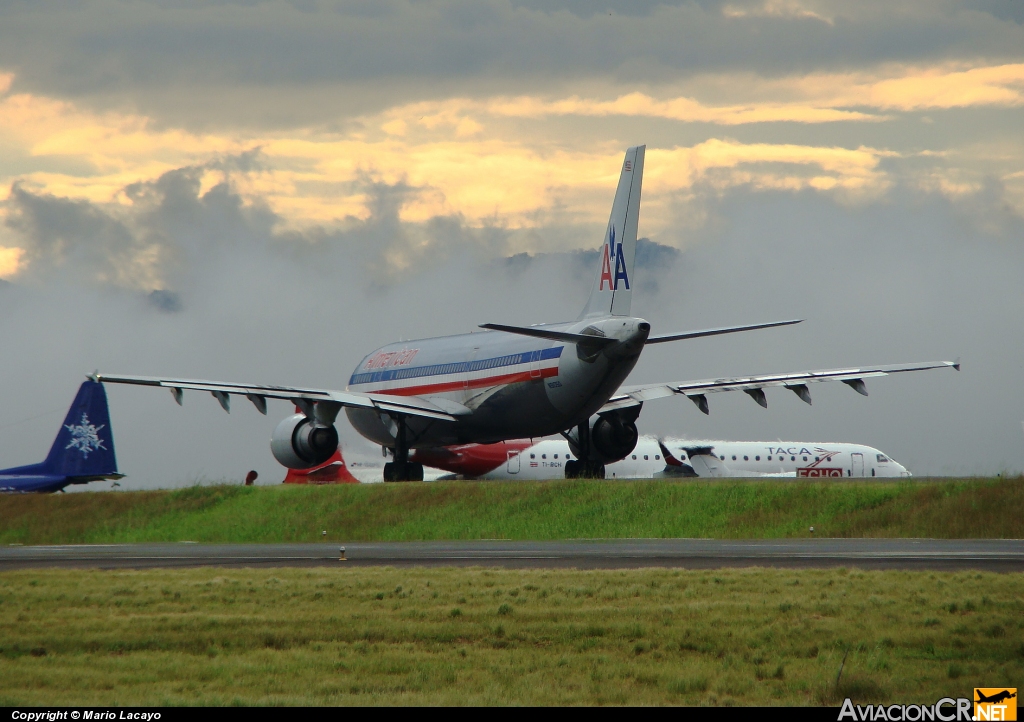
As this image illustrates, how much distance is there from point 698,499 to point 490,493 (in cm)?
590

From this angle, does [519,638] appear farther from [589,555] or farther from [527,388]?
[527,388]

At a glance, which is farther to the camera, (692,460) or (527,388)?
(692,460)

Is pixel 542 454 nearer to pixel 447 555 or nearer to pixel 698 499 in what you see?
pixel 698 499

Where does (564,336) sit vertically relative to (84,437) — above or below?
above

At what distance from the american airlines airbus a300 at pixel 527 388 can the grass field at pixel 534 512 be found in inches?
121

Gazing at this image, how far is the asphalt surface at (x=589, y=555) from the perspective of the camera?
779 inches

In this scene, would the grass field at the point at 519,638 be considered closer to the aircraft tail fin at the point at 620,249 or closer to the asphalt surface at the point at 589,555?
the asphalt surface at the point at 589,555

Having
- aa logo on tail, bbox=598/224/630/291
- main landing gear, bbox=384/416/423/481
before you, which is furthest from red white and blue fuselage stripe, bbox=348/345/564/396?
aa logo on tail, bbox=598/224/630/291

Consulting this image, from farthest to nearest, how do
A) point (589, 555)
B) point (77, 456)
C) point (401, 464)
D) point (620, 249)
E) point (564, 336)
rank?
point (77, 456)
point (401, 464)
point (620, 249)
point (564, 336)
point (589, 555)

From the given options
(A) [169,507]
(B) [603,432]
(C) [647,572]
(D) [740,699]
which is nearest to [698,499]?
(B) [603,432]

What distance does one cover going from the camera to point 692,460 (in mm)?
57781

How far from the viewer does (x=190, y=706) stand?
9.59 metres

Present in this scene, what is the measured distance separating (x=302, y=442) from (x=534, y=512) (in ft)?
35.1

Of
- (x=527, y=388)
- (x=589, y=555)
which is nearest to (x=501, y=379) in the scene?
(x=527, y=388)
